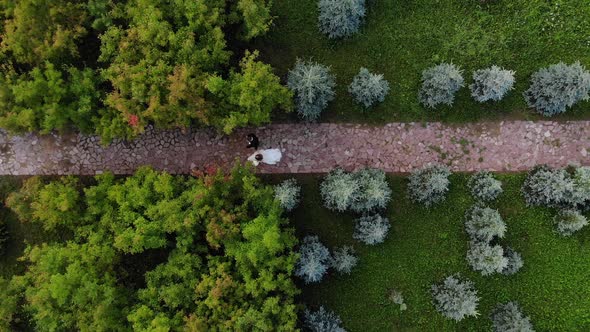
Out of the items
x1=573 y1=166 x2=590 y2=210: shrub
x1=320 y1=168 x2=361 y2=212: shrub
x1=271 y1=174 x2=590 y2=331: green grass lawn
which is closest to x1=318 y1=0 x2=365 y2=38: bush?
x1=320 y1=168 x2=361 y2=212: shrub

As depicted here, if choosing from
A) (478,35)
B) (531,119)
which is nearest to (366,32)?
(478,35)

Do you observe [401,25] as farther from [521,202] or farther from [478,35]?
[521,202]

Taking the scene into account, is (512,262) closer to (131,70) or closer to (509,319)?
(509,319)

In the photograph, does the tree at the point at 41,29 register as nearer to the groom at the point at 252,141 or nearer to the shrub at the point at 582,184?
the groom at the point at 252,141

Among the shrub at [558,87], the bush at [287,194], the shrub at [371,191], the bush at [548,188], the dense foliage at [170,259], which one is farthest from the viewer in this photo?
the bush at [548,188]

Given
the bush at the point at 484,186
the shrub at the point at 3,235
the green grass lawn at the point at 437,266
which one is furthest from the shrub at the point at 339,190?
the shrub at the point at 3,235

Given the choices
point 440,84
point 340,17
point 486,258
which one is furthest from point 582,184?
point 340,17
